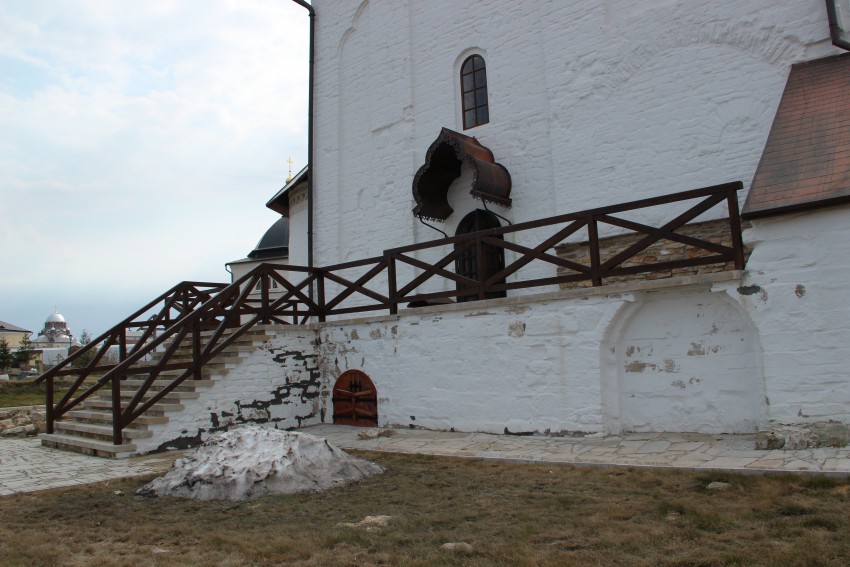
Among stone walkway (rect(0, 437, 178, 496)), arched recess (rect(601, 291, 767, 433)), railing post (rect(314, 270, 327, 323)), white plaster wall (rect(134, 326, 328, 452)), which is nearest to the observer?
stone walkway (rect(0, 437, 178, 496))

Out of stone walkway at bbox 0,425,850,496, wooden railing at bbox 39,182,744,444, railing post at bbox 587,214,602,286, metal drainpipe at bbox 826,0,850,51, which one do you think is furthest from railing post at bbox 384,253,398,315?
metal drainpipe at bbox 826,0,850,51

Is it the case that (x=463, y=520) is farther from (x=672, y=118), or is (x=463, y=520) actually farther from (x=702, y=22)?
(x=702, y=22)

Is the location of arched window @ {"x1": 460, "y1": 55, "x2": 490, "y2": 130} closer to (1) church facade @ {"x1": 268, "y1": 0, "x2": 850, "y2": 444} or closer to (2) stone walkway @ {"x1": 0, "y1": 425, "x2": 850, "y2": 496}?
(1) church facade @ {"x1": 268, "y1": 0, "x2": 850, "y2": 444}

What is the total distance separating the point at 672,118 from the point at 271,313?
6.93 m

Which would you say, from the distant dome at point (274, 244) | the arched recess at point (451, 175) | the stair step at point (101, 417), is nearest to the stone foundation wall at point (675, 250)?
the arched recess at point (451, 175)

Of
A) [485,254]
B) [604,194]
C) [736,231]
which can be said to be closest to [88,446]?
[485,254]

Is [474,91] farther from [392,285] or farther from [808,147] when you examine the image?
[808,147]

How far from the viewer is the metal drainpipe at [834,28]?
7762 millimetres

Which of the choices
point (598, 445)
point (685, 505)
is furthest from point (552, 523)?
point (598, 445)

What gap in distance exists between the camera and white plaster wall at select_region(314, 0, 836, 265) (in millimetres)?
8836

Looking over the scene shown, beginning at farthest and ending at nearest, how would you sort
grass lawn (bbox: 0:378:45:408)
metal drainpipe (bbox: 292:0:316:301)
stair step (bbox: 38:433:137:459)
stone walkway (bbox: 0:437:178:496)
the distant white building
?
the distant white building → grass lawn (bbox: 0:378:45:408) → metal drainpipe (bbox: 292:0:316:301) → stair step (bbox: 38:433:137:459) → stone walkway (bbox: 0:437:178:496)

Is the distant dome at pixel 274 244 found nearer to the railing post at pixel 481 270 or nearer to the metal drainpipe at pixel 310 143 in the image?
the metal drainpipe at pixel 310 143

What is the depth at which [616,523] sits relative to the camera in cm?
430

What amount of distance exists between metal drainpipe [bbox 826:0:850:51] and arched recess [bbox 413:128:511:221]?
16.2ft
